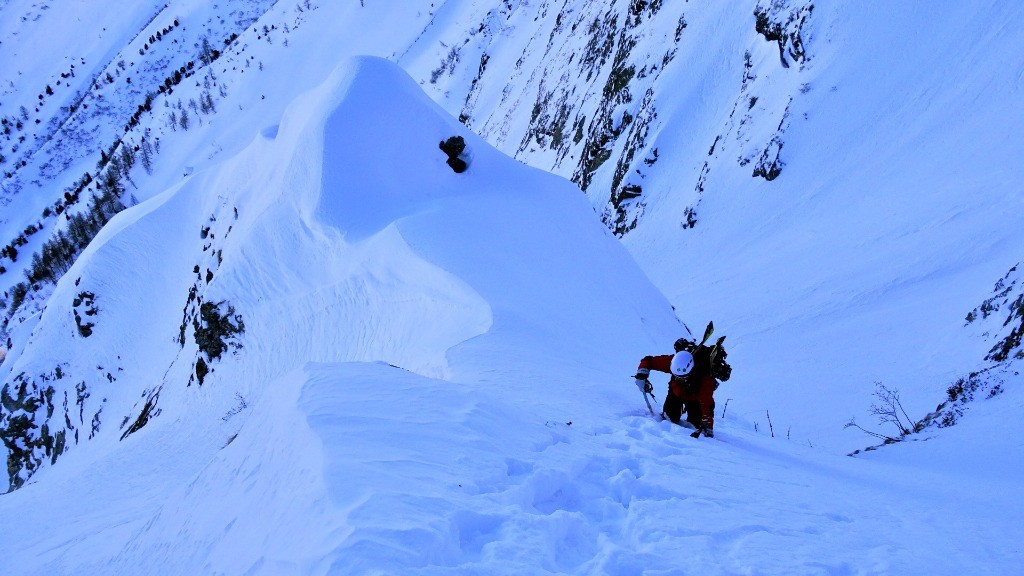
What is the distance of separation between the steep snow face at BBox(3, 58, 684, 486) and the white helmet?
37.3 inches

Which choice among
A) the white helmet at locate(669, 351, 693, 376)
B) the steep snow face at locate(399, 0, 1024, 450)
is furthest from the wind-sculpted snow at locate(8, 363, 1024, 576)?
the steep snow face at locate(399, 0, 1024, 450)

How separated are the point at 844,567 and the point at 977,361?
33.1 ft

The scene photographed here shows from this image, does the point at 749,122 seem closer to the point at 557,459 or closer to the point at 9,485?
the point at 557,459

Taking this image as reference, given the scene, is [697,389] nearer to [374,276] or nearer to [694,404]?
[694,404]

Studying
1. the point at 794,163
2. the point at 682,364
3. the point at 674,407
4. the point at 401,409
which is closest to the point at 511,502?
the point at 401,409

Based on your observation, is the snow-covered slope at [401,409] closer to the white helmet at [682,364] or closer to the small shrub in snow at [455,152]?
the small shrub in snow at [455,152]

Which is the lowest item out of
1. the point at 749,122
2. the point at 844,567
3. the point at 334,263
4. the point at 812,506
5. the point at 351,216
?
the point at 844,567

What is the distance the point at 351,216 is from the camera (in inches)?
585

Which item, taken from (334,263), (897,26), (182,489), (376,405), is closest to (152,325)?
(334,263)

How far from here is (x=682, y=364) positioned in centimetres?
729

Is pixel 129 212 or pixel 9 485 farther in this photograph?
pixel 129 212

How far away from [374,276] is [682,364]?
7.80 m

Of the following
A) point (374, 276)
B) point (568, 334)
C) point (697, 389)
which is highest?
point (374, 276)

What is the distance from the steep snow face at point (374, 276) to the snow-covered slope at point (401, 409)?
0.08 metres
